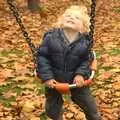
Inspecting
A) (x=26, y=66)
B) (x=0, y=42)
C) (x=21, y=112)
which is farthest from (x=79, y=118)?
(x=0, y=42)

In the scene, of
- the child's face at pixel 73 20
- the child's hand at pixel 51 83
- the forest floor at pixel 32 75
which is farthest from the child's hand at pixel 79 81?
the forest floor at pixel 32 75

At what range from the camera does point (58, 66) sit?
390 cm

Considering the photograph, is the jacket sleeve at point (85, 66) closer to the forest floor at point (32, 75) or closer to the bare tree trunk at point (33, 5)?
the forest floor at point (32, 75)

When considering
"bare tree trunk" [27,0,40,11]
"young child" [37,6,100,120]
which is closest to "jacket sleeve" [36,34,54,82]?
"young child" [37,6,100,120]

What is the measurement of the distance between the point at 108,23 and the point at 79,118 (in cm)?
643

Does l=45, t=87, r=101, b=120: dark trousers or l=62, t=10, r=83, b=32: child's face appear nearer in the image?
l=62, t=10, r=83, b=32: child's face

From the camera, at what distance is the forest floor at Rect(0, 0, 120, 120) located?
5.35 meters

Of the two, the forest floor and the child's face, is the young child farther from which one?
the forest floor

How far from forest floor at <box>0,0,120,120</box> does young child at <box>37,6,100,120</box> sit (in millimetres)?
1406

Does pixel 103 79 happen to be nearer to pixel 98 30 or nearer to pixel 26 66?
pixel 26 66

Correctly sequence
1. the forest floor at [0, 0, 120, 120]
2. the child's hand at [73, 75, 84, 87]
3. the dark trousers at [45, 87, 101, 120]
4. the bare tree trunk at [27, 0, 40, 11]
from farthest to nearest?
the bare tree trunk at [27, 0, 40, 11] → the forest floor at [0, 0, 120, 120] → the dark trousers at [45, 87, 101, 120] → the child's hand at [73, 75, 84, 87]

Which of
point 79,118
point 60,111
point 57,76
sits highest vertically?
point 57,76

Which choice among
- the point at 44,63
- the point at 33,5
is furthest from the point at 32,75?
the point at 33,5

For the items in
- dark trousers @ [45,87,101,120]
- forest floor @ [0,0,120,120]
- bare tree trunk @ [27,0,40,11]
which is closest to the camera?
dark trousers @ [45,87,101,120]
